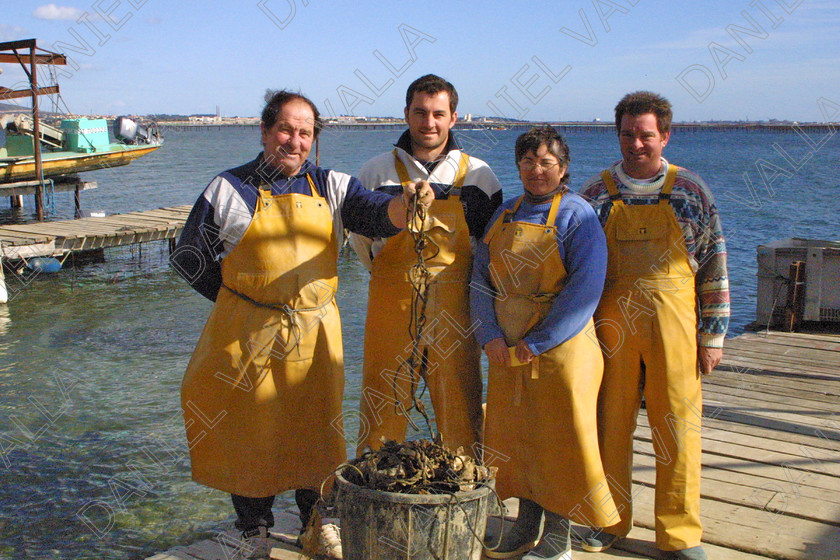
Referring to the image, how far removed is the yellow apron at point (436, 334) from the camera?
325 cm

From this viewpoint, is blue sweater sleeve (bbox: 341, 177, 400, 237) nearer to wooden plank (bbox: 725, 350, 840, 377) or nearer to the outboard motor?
wooden plank (bbox: 725, 350, 840, 377)

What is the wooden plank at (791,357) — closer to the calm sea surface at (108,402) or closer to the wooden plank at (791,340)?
the wooden plank at (791,340)

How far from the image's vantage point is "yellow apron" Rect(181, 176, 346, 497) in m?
3.02

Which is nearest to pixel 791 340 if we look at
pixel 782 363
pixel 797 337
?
pixel 797 337

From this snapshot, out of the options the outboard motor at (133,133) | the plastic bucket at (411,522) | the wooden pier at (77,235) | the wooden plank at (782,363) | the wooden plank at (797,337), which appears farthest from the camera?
the outboard motor at (133,133)

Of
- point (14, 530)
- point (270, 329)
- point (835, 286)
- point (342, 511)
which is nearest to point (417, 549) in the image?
point (342, 511)

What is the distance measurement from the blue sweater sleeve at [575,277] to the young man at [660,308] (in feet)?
0.60

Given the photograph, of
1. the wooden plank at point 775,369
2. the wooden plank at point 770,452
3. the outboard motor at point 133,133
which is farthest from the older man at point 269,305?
the outboard motor at point 133,133

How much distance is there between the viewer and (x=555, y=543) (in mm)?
3021

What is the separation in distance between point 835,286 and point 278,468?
25.4 feet

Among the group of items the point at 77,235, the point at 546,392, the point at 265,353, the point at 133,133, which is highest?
the point at 133,133

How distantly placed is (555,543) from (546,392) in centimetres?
62

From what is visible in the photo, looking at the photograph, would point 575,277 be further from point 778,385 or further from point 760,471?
point 778,385

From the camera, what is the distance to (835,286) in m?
8.64
